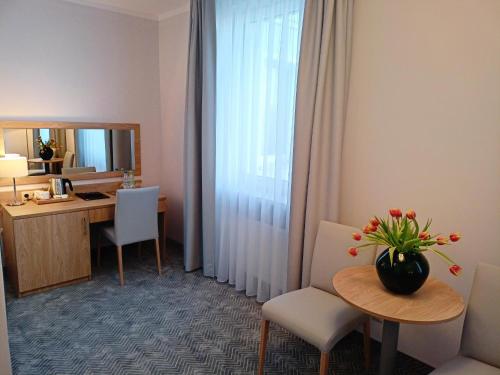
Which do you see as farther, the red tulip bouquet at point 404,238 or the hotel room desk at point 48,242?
the hotel room desk at point 48,242

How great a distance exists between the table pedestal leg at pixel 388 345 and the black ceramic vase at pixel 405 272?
187 mm

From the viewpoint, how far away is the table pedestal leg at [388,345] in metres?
1.77

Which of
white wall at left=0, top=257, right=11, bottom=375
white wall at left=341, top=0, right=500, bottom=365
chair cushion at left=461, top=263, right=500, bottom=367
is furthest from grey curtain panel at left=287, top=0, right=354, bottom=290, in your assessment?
white wall at left=0, top=257, right=11, bottom=375

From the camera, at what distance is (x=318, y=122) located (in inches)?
94.1

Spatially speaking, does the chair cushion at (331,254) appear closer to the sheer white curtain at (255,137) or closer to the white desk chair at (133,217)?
the sheer white curtain at (255,137)

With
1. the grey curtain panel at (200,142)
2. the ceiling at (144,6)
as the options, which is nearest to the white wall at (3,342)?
the grey curtain panel at (200,142)

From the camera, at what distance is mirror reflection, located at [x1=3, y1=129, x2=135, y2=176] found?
3.35 meters

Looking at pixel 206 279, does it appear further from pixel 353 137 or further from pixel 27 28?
pixel 27 28

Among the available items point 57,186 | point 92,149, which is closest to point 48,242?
point 57,186

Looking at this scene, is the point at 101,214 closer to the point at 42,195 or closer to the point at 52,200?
the point at 52,200

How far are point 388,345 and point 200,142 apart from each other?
2.29 metres

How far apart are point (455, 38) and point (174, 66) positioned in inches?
111

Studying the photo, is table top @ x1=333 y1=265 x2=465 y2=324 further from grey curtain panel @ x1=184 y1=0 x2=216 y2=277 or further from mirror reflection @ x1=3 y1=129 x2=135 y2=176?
mirror reflection @ x1=3 y1=129 x2=135 y2=176

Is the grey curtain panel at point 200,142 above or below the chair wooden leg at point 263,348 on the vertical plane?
above
